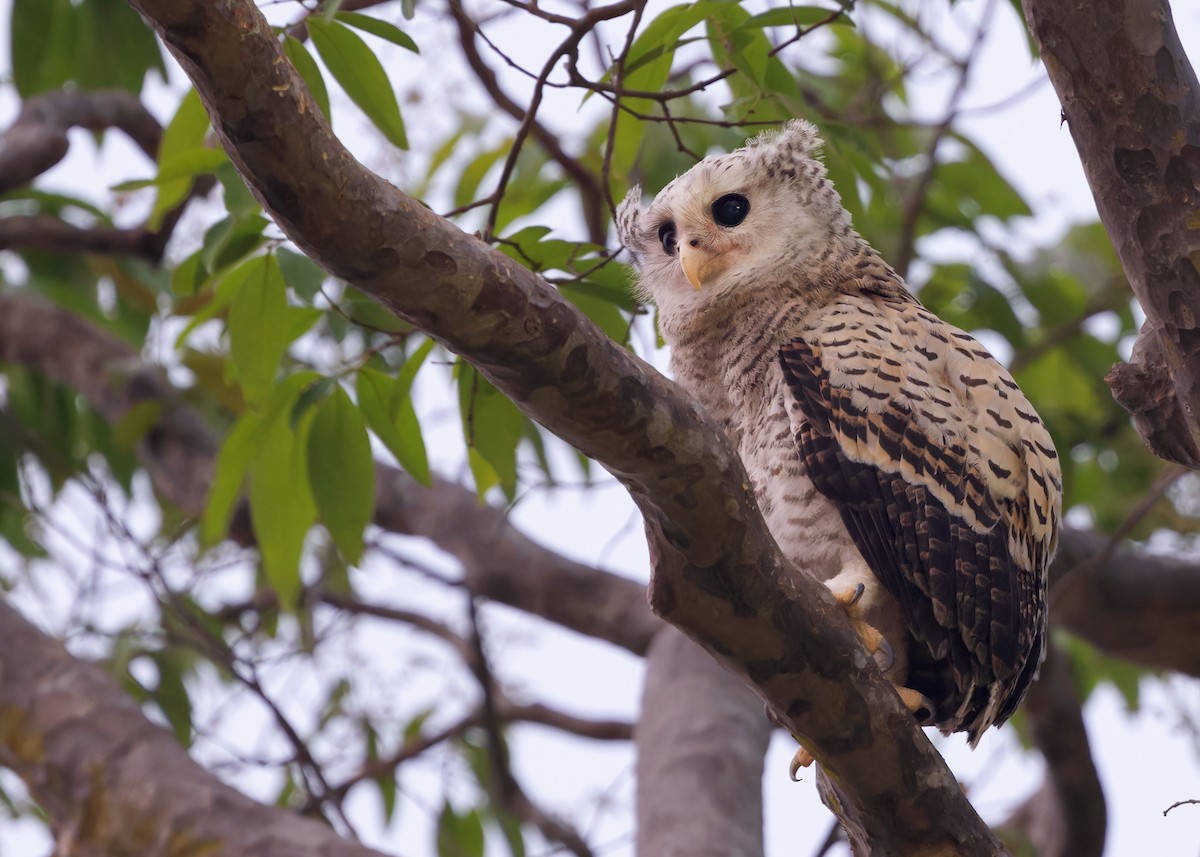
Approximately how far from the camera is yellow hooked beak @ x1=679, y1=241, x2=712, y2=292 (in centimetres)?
333

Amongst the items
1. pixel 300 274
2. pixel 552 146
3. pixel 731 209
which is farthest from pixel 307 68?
pixel 552 146

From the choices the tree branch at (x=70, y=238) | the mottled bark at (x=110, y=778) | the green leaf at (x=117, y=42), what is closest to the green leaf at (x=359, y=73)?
the mottled bark at (x=110, y=778)

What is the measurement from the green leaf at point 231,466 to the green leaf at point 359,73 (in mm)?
798

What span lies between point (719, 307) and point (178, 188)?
1391 mm

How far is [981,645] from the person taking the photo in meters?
2.74

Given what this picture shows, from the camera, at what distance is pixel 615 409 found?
6.59 ft

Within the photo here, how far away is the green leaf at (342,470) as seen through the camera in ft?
10.4

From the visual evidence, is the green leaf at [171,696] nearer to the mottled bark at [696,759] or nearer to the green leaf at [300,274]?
the mottled bark at [696,759]

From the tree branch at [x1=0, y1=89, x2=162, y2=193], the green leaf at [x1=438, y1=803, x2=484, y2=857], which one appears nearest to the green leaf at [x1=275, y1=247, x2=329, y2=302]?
the tree branch at [x1=0, y1=89, x2=162, y2=193]

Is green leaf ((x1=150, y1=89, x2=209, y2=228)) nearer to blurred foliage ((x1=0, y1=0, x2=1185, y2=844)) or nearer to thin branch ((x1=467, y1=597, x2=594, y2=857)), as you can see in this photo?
blurred foliage ((x1=0, y1=0, x2=1185, y2=844))

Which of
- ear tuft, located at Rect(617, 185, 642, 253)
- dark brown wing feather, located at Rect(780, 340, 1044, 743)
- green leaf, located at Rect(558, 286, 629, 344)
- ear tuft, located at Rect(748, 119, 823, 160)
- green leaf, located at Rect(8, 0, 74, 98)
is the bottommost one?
dark brown wing feather, located at Rect(780, 340, 1044, 743)


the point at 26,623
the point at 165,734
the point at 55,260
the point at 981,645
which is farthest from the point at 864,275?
the point at 55,260

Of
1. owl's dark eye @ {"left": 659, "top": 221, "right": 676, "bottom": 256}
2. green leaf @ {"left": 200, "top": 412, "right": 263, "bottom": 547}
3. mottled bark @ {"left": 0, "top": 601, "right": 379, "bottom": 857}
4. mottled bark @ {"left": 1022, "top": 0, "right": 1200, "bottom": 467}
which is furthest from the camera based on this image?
mottled bark @ {"left": 0, "top": 601, "right": 379, "bottom": 857}

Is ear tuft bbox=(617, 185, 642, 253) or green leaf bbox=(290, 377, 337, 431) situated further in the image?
ear tuft bbox=(617, 185, 642, 253)
